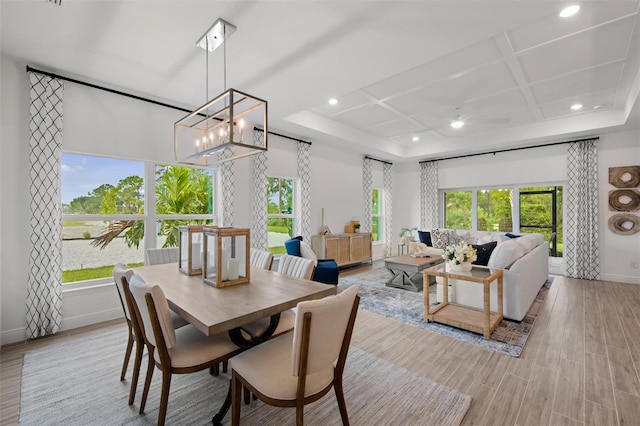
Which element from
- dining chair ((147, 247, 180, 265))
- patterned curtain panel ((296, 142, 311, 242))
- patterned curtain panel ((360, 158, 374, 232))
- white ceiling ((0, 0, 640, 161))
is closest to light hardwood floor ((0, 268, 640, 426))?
dining chair ((147, 247, 180, 265))

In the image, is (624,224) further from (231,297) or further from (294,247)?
(231,297)

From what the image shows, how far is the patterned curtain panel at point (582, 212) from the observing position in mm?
5230

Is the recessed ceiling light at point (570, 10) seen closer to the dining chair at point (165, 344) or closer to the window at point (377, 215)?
the dining chair at point (165, 344)

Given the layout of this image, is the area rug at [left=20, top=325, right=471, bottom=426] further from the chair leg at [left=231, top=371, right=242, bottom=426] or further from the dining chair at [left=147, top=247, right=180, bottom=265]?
the dining chair at [left=147, top=247, right=180, bottom=265]

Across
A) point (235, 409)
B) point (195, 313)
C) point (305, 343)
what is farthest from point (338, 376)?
point (195, 313)

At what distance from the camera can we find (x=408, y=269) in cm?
446

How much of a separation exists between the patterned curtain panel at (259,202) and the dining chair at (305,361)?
3.14 m

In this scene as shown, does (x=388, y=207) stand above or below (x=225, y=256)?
above

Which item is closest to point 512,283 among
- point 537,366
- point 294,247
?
point 537,366

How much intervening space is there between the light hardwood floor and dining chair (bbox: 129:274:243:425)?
1.07 m

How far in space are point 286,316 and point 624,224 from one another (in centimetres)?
635

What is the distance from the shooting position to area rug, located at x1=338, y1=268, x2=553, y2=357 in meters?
2.79

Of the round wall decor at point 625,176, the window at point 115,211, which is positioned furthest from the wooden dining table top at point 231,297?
the round wall decor at point 625,176

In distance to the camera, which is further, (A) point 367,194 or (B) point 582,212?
(A) point 367,194
